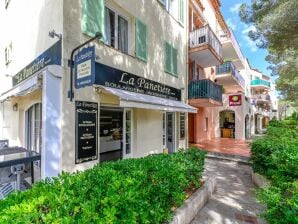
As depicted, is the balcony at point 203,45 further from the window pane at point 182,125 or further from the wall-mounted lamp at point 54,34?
the wall-mounted lamp at point 54,34

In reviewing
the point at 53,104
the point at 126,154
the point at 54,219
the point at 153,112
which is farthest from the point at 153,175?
the point at 153,112

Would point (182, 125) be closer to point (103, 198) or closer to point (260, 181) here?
point (260, 181)

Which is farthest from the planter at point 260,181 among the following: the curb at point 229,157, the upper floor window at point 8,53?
the upper floor window at point 8,53

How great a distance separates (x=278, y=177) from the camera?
5.80 metres

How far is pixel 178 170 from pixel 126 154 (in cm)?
430

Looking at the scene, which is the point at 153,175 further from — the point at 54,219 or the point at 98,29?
the point at 98,29

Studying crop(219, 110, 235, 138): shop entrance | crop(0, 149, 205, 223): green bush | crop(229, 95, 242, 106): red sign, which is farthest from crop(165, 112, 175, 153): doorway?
crop(219, 110, 235, 138): shop entrance

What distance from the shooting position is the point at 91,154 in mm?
6312

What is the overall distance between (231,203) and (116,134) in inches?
188

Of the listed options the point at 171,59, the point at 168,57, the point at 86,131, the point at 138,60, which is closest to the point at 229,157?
the point at 171,59

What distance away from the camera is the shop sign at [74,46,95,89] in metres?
5.14

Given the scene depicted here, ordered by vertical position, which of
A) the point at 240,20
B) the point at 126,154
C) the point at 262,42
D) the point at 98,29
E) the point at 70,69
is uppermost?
the point at 240,20

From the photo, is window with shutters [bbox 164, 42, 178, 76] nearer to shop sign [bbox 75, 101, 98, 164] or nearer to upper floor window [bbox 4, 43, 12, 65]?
shop sign [bbox 75, 101, 98, 164]

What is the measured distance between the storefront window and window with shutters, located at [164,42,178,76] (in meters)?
6.36
